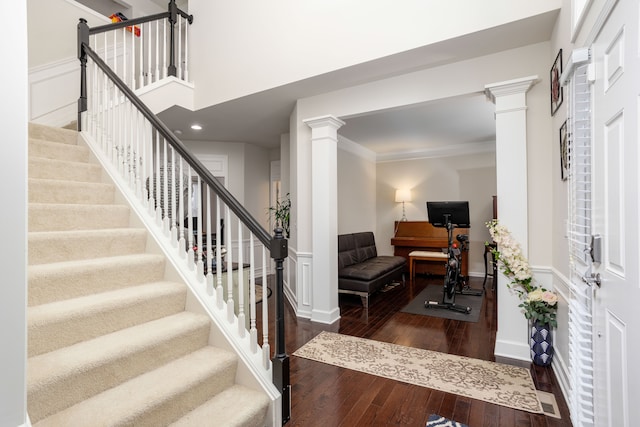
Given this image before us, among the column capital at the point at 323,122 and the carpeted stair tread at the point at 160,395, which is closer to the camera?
the carpeted stair tread at the point at 160,395

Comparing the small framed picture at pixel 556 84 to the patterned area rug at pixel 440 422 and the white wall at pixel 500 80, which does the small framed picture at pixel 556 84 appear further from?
the patterned area rug at pixel 440 422

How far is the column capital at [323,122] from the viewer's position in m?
3.70

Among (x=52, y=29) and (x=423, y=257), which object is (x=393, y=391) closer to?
(x=423, y=257)

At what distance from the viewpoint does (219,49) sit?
402cm

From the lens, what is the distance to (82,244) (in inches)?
81.7

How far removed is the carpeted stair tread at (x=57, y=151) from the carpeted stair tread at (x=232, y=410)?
248 centimetres

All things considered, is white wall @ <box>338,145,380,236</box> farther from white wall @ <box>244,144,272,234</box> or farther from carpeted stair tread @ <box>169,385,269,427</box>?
carpeted stair tread @ <box>169,385,269,427</box>

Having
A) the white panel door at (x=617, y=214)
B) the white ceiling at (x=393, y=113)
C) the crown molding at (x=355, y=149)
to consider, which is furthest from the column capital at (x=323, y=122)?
the white panel door at (x=617, y=214)

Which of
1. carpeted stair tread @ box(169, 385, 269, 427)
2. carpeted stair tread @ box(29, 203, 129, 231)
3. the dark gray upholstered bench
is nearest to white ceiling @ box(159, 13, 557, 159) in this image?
the dark gray upholstered bench

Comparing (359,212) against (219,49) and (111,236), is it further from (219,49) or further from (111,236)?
(111,236)

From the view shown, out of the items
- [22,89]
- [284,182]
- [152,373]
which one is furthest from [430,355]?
[284,182]

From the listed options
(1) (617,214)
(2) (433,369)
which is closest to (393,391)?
(2) (433,369)

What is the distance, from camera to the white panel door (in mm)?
1130

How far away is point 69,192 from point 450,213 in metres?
4.48
